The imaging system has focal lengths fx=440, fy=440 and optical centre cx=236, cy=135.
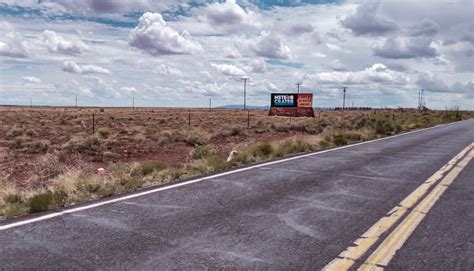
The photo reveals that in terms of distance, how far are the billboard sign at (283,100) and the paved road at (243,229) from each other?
50.3 meters

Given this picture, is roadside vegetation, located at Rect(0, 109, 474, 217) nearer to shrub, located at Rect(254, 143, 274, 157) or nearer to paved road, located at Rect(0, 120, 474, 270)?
shrub, located at Rect(254, 143, 274, 157)

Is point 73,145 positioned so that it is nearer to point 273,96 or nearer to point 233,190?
point 233,190

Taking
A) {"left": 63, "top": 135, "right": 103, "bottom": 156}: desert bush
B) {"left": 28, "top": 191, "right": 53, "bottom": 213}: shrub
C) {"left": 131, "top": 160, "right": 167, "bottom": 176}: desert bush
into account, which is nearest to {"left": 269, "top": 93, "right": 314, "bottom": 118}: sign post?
{"left": 63, "top": 135, "right": 103, "bottom": 156}: desert bush

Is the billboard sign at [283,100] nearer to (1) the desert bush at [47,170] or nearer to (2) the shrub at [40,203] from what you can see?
(1) the desert bush at [47,170]

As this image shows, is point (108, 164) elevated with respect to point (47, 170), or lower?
lower

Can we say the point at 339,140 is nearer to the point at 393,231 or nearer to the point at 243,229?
the point at 393,231

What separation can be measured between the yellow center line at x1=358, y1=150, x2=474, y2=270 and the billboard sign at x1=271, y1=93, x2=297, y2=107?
5079cm

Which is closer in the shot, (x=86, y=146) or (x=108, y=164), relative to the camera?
(x=108, y=164)

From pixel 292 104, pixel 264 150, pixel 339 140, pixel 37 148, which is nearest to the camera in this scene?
pixel 264 150

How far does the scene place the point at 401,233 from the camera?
552 centimetres

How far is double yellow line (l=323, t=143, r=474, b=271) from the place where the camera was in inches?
178

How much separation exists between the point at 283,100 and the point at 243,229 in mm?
55410

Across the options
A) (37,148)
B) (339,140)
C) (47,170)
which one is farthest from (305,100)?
(47,170)

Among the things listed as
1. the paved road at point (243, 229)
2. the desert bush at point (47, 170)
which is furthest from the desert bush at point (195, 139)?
the paved road at point (243, 229)
